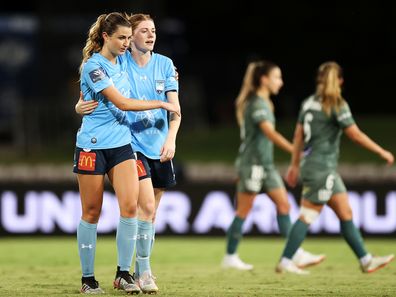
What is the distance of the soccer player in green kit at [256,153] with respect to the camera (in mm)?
13344

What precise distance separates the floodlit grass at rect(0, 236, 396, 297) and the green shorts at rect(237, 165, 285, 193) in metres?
0.85

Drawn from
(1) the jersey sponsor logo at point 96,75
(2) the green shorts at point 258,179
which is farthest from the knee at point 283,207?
(1) the jersey sponsor logo at point 96,75

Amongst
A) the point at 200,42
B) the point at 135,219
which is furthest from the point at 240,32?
the point at 135,219

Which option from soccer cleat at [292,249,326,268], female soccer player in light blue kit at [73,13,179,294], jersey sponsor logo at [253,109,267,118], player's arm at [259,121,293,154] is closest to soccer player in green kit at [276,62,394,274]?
soccer cleat at [292,249,326,268]

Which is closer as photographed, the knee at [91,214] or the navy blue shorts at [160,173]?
the knee at [91,214]

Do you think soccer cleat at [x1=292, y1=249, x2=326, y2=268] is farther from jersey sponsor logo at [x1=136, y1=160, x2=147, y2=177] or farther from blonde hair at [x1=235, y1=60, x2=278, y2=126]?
jersey sponsor logo at [x1=136, y1=160, x2=147, y2=177]

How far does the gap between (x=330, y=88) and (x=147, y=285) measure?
124 inches

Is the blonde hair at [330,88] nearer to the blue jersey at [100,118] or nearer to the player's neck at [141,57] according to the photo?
the player's neck at [141,57]

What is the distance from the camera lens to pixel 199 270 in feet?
42.4

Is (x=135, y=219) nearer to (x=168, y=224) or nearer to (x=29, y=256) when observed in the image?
(x=29, y=256)

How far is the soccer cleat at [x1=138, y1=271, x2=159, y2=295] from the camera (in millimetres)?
10000

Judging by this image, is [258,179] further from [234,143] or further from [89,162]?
[234,143]

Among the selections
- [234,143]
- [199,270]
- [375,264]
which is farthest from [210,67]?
[375,264]

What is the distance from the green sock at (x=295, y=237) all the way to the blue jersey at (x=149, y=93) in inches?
92.7
